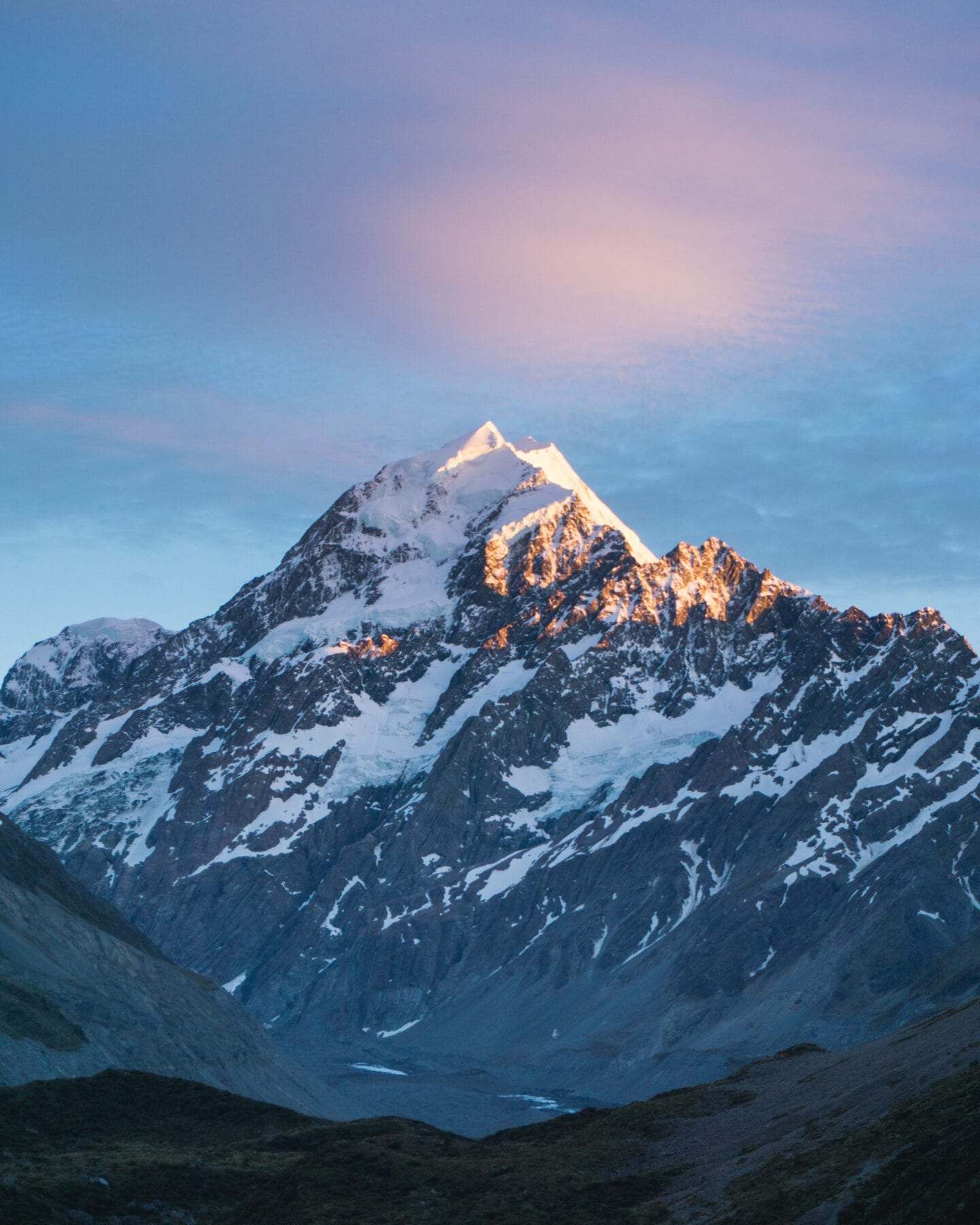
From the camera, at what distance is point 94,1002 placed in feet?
470

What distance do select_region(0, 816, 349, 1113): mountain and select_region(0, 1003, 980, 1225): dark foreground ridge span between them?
26054mm

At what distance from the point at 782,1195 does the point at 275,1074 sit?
13117cm

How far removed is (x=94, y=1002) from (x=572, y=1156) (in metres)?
78.6

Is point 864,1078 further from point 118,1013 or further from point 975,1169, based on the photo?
point 118,1013

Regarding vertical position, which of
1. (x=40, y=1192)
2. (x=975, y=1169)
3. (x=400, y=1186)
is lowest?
(x=40, y=1192)

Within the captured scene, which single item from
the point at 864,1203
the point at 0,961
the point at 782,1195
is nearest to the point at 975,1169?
the point at 864,1203

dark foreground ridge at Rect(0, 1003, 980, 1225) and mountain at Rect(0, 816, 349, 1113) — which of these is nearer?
dark foreground ridge at Rect(0, 1003, 980, 1225)

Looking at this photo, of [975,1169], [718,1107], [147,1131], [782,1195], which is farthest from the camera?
[147,1131]

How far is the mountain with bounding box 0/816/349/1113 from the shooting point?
408ft

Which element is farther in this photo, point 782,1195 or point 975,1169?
point 782,1195

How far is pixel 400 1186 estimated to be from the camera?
73938 mm

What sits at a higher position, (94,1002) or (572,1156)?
(94,1002)

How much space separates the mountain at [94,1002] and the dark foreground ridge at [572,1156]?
2605cm

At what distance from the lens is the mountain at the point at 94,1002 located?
12438cm
